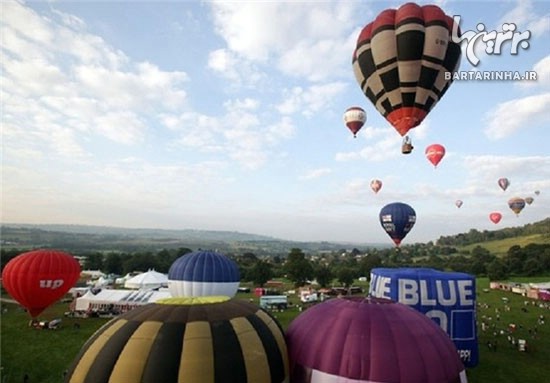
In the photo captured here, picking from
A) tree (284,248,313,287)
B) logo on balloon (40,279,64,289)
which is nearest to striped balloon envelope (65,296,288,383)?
logo on balloon (40,279,64,289)

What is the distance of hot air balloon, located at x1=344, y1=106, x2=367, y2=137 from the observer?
22.5 metres

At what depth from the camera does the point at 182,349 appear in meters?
5.26

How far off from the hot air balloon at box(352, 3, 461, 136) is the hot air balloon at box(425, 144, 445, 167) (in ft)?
33.0

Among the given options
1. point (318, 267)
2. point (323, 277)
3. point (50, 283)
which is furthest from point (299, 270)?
point (50, 283)

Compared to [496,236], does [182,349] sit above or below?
below

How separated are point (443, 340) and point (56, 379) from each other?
13610mm

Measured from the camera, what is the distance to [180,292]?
755 inches

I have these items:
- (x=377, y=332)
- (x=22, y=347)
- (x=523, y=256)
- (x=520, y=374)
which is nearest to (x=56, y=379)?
(x=22, y=347)

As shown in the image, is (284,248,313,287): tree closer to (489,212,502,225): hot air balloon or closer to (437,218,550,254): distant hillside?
(489,212,502,225): hot air balloon

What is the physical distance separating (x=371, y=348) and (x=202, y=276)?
46.2 feet

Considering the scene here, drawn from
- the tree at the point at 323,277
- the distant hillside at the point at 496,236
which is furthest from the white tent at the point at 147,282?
the distant hillside at the point at 496,236

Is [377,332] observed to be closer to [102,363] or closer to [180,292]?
[102,363]

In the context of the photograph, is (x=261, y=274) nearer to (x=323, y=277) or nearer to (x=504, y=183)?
(x=323, y=277)

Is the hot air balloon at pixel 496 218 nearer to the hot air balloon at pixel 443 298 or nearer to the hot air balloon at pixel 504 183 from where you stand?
the hot air balloon at pixel 504 183
